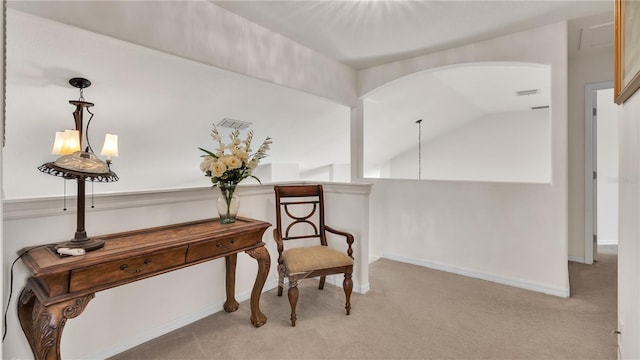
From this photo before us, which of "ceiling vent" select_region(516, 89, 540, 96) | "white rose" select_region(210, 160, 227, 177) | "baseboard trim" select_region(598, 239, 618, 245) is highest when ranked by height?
"ceiling vent" select_region(516, 89, 540, 96)

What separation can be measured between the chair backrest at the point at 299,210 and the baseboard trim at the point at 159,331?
71cm

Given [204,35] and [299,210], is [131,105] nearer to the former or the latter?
[204,35]

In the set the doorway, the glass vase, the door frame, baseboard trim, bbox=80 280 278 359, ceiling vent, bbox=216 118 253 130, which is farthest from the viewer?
the doorway

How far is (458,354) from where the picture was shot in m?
2.02

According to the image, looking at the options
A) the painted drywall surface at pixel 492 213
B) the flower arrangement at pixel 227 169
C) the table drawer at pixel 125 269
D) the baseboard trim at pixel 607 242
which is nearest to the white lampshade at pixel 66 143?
the table drawer at pixel 125 269

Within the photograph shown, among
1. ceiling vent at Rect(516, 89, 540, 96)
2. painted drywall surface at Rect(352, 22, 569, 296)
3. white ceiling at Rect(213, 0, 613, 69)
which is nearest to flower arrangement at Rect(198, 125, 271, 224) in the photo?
white ceiling at Rect(213, 0, 613, 69)

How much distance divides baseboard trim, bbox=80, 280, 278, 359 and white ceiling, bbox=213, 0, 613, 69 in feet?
7.87

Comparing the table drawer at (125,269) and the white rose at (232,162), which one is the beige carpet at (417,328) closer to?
the table drawer at (125,269)

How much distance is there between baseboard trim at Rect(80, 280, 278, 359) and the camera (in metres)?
1.96

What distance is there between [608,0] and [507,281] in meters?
2.55

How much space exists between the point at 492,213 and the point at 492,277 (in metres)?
0.66

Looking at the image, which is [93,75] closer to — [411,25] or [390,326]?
[411,25]

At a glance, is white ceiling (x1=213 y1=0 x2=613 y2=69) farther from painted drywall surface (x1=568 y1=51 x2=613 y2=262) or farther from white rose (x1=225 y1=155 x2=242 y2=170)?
white rose (x1=225 y1=155 x2=242 y2=170)

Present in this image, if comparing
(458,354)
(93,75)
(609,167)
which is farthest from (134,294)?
(609,167)
